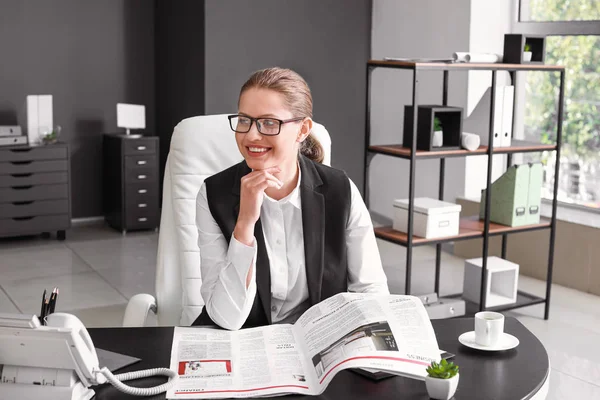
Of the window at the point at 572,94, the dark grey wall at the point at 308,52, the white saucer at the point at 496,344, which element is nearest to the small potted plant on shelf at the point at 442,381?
the white saucer at the point at 496,344

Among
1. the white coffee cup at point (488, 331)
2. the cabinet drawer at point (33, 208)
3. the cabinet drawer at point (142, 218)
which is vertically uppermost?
the white coffee cup at point (488, 331)

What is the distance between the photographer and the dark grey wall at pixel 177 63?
5555 millimetres

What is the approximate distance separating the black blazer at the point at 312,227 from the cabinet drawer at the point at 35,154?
372cm

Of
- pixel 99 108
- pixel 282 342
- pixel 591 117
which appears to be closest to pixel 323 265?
pixel 282 342

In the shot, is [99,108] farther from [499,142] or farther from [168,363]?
[168,363]

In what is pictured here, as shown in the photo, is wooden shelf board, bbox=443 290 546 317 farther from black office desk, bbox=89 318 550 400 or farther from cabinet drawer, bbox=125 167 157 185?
cabinet drawer, bbox=125 167 157 185

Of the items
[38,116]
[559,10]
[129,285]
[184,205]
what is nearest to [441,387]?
[184,205]

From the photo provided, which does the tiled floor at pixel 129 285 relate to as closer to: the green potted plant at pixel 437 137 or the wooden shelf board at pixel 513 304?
the wooden shelf board at pixel 513 304

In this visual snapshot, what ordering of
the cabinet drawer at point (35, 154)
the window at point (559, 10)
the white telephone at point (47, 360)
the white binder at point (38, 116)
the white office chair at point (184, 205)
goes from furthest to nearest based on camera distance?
the white binder at point (38, 116)
the cabinet drawer at point (35, 154)
the window at point (559, 10)
the white office chair at point (184, 205)
the white telephone at point (47, 360)

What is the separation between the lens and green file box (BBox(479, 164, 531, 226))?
3947 millimetres

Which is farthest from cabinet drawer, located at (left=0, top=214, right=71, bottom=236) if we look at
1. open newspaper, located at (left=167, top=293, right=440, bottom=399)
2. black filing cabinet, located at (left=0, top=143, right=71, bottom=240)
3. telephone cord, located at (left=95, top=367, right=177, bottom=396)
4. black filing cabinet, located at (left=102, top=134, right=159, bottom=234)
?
telephone cord, located at (left=95, top=367, right=177, bottom=396)

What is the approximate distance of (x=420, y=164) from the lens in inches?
222

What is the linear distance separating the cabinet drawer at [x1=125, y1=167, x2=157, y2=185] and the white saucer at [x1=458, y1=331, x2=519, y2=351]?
4347 mm

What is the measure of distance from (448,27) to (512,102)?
5.16ft
